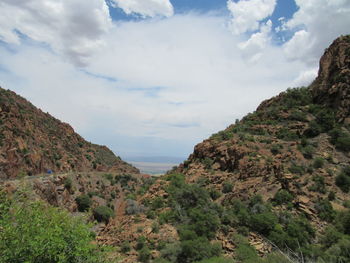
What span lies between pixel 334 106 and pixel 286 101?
20.7ft

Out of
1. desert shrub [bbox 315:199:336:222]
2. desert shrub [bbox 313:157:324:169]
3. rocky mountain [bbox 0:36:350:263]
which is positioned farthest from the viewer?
desert shrub [bbox 313:157:324:169]

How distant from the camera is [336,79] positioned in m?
30.0

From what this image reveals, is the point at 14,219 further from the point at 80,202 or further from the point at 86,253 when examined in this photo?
the point at 80,202

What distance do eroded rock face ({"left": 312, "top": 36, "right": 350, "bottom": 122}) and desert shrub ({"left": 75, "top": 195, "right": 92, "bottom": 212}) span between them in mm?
29612

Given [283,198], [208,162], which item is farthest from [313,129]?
[208,162]

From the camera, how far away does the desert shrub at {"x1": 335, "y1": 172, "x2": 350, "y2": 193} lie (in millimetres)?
20500

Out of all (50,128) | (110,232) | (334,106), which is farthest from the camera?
(50,128)

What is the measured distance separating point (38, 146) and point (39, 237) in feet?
149

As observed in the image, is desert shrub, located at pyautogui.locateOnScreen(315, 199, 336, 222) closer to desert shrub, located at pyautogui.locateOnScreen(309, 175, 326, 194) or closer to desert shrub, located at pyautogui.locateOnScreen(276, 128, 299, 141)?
desert shrub, located at pyautogui.locateOnScreen(309, 175, 326, 194)

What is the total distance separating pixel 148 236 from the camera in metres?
18.5

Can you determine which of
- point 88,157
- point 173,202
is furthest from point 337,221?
point 88,157

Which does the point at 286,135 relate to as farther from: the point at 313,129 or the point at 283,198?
the point at 283,198

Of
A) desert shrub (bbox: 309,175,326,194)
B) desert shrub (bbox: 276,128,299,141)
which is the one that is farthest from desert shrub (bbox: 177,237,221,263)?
desert shrub (bbox: 276,128,299,141)

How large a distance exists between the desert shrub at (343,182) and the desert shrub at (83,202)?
85.1 feet
